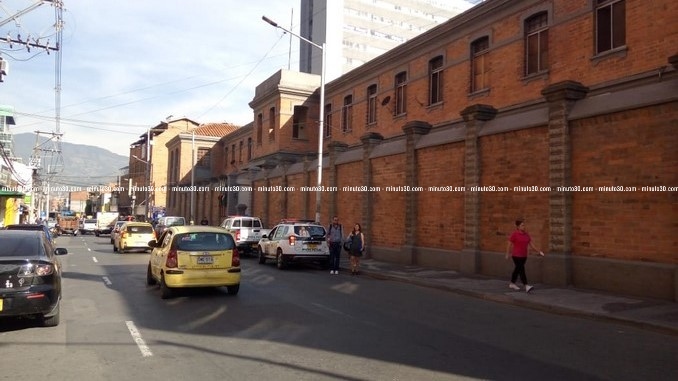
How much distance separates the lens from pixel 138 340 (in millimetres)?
7527

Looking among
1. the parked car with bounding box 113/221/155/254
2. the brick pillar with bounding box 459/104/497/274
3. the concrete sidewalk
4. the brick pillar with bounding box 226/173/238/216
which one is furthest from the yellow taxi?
the brick pillar with bounding box 226/173/238/216

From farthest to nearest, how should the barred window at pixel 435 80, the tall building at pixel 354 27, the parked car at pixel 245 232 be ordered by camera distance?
the tall building at pixel 354 27 < the parked car at pixel 245 232 < the barred window at pixel 435 80

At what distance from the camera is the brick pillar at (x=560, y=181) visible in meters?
13.2

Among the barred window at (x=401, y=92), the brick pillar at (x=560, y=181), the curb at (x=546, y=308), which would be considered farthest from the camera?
the barred window at (x=401, y=92)

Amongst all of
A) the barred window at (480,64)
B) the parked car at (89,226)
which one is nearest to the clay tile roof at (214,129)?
the parked car at (89,226)

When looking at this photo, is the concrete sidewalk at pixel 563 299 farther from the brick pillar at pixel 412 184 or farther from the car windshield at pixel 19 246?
the car windshield at pixel 19 246

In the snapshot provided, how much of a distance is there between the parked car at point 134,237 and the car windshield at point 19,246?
685 inches

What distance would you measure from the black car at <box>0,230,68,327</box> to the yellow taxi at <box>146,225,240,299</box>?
3.02 m

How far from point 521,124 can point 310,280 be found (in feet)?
24.7

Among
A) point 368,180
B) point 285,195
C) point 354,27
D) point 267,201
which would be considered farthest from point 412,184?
point 354,27

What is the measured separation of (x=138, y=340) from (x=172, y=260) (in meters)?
4.00

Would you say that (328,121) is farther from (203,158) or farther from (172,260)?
(203,158)

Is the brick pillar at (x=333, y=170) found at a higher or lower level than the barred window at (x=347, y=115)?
lower

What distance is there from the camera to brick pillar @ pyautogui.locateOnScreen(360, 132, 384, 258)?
22531mm
